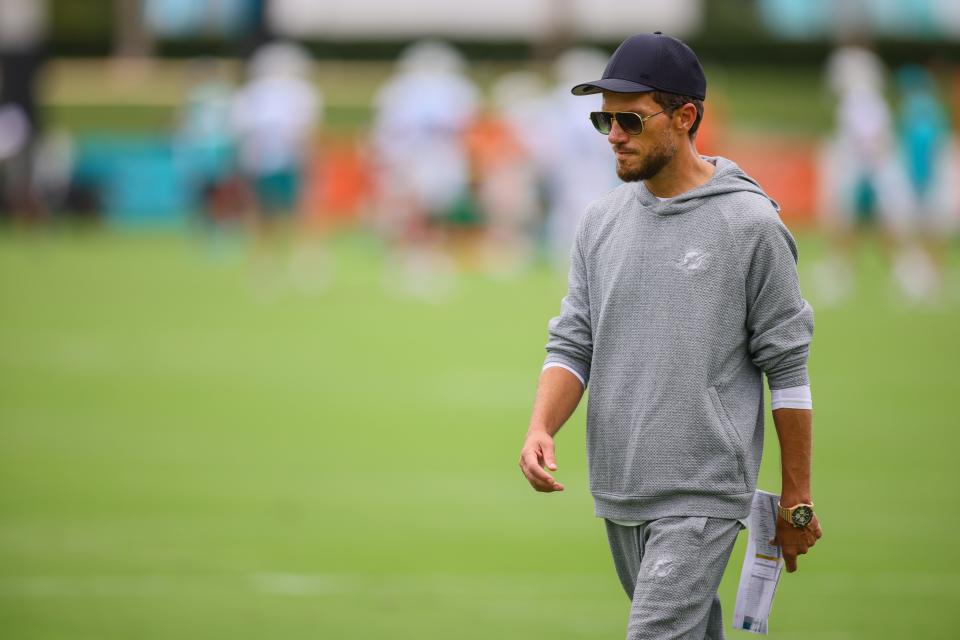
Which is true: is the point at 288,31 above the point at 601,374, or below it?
above

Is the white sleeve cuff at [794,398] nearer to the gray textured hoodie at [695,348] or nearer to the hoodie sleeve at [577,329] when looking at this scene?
the gray textured hoodie at [695,348]

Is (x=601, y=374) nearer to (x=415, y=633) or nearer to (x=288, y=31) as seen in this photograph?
(x=415, y=633)

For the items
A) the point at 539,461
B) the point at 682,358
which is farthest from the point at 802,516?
the point at 539,461

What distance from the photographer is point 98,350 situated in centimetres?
1490

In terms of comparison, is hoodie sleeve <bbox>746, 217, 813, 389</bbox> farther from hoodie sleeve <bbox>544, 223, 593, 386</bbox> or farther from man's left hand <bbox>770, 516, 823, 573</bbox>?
hoodie sleeve <bbox>544, 223, 593, 386</bbox>

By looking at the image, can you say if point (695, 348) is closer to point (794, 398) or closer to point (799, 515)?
Answer: point (794, 398)

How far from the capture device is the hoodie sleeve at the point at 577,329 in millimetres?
4336

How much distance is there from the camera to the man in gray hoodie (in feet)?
13.2

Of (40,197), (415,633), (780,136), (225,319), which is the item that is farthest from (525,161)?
(415,633)

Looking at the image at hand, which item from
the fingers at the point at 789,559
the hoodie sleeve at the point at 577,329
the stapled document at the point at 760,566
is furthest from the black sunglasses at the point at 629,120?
the fingers at the point at 789,559

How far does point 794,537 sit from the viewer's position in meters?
4.12

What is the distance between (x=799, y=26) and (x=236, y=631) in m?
41.3

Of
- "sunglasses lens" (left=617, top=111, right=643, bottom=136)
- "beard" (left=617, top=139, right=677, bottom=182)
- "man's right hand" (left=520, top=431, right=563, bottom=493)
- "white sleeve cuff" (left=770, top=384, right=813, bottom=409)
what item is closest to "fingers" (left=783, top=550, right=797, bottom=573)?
"white sleeve cuff" (left=770, top=384, right=813, bottom=409)

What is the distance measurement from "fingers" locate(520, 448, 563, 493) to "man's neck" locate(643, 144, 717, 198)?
0.76 metres
